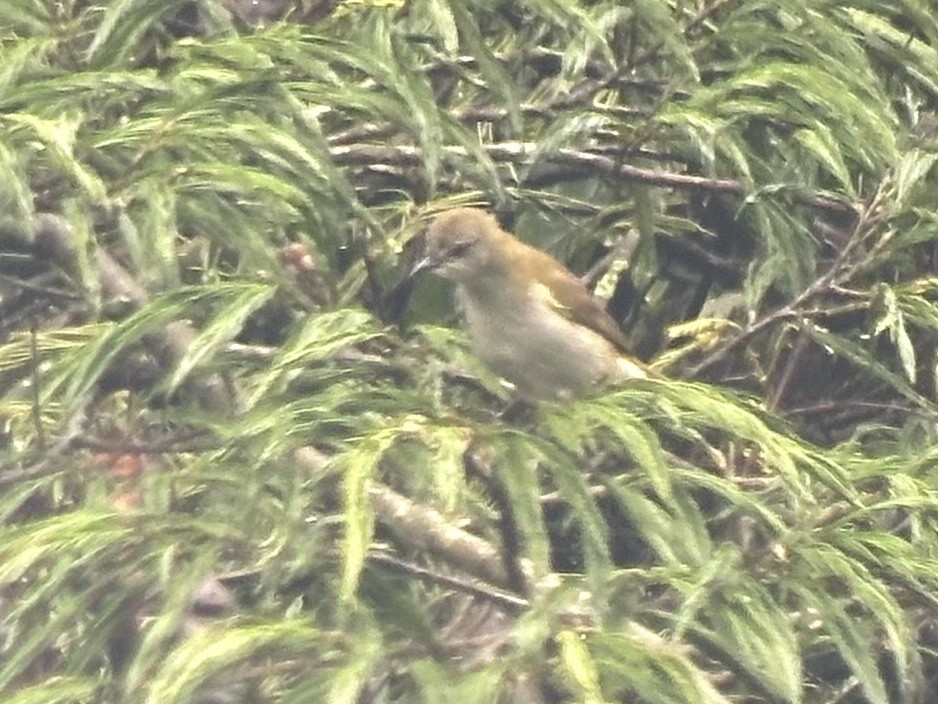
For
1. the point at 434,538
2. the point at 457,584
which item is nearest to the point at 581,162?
the point at 434,538

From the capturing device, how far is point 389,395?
6.53 ft

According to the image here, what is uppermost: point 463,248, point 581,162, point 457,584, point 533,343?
point 581,162

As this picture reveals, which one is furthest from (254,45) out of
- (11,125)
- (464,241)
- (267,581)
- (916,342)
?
(916,342)

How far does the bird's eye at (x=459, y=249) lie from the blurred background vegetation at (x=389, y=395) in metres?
0.29

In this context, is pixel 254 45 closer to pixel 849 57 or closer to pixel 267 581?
pixel 267 581

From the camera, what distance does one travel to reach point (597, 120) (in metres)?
2.56

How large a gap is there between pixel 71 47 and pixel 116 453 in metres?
0.55

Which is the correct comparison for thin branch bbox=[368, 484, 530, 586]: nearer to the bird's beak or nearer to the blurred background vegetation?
the blurred background vegetation

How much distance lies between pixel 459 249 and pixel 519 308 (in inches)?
8.0

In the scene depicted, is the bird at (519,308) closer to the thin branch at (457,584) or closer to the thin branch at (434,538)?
the thin branch at (434,538)

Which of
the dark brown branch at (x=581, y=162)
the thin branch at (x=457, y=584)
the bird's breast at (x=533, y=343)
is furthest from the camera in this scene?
the bird's breast at (x=533, y=343)

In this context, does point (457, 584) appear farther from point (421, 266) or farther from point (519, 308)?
point (519, 308)

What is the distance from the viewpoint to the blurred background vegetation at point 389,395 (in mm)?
1920

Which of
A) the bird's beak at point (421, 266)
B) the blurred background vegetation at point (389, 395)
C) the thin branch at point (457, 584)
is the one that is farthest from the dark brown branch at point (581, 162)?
the thin branch at point (457, 584)
